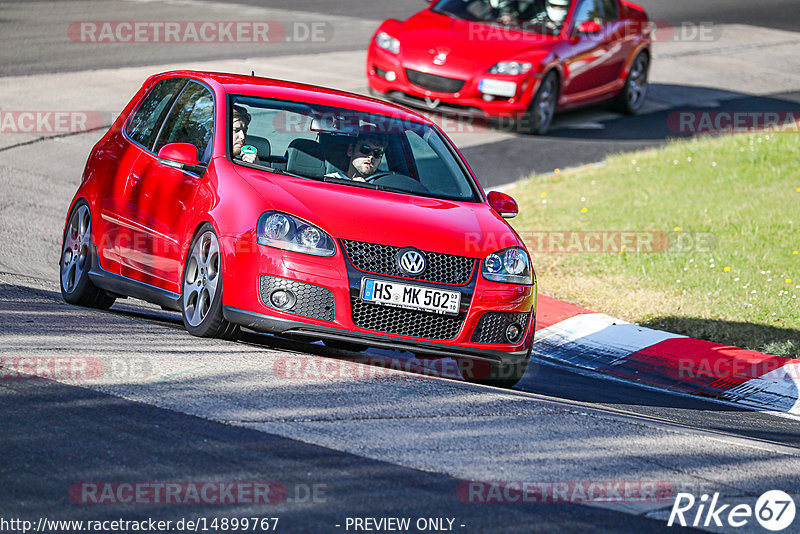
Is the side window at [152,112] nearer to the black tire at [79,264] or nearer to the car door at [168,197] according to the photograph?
the car door at [168,197]

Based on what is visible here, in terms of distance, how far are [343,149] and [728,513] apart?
12.2ft

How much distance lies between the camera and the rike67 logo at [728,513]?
525 centimetres

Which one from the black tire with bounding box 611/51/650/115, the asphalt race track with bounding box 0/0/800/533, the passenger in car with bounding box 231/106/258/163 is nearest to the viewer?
the asphalt race track with bounding box 0/0/800/533

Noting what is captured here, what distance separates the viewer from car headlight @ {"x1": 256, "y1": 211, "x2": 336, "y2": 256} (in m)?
6.91

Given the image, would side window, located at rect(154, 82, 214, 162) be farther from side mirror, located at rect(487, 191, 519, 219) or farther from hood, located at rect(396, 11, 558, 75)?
hood, located at rect(396, 11, 558, 75)

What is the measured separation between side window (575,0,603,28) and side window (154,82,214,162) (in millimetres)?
9916

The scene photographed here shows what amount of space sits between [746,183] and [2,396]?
10.6 metres

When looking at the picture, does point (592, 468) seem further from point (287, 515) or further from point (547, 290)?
point (547, 290)

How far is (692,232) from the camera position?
12359 mm

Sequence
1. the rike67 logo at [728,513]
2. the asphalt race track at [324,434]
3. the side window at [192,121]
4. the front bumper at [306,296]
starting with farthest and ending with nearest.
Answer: the side window at [192,121] → the front bumper at [306,296] → the rike67 logo at [728,513] → the asphalt race track at [324,434]

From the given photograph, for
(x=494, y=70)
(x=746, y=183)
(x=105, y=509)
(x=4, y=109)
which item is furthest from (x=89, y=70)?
(x=105, y=509)

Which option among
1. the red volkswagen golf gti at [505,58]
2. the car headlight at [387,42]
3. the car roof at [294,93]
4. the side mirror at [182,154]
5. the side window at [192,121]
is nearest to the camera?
the side mirror at [182,154]

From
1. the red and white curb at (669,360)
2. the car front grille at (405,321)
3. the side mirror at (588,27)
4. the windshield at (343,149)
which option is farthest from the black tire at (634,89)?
the car front grille at (405,321)

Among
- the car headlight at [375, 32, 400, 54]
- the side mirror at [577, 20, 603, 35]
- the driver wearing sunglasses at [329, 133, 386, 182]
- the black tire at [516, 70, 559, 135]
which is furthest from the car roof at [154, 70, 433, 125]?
the side mirror at [577, 20, 603, 35]
